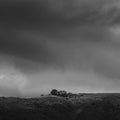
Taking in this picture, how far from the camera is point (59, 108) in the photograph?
258ft

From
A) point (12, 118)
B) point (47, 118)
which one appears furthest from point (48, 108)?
point (12, 118)

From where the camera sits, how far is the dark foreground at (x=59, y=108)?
75.8m

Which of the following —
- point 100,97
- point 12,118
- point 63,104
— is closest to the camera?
point 12,118

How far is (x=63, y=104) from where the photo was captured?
79.5m

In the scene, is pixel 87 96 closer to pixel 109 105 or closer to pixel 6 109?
pixel 109 105

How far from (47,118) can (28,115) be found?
136 inches

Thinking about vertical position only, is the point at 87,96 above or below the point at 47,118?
above

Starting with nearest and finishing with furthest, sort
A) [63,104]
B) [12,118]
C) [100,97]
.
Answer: [12,118] → [63,104] → [100,97]

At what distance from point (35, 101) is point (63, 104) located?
5273 mm

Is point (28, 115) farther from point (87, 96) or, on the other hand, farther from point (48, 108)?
point (87, 96)

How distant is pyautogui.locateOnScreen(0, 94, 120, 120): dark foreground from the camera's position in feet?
249

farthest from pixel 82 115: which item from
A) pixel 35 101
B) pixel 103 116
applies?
pixel 35 101

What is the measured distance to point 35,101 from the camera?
79125 mm

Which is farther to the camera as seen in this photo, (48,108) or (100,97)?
(100,97)
